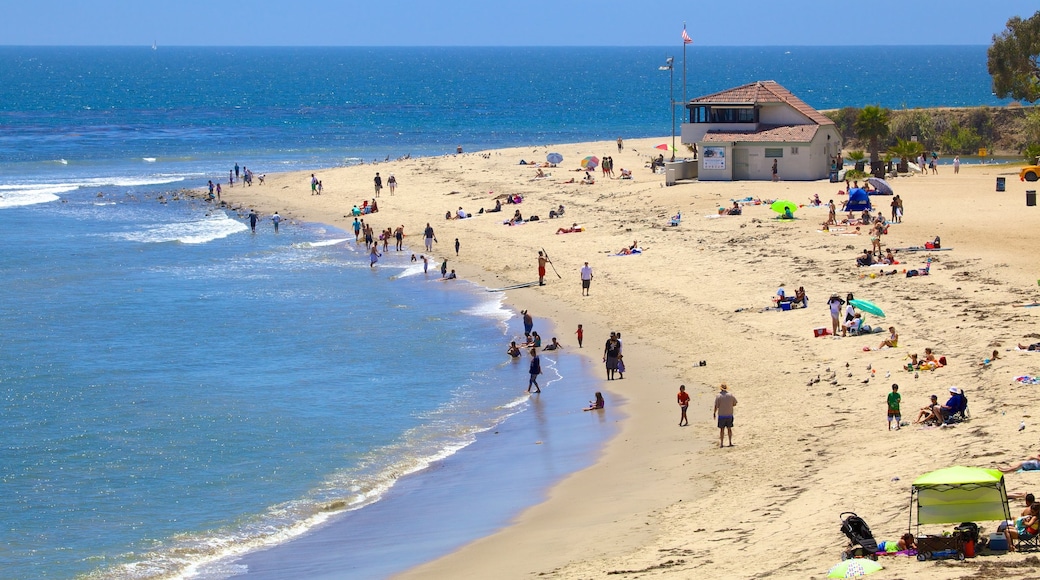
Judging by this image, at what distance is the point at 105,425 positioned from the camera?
78.9 ft

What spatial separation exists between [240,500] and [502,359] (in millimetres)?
9844

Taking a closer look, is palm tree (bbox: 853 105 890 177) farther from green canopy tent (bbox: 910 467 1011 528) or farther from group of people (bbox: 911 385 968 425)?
green canopy tent (bbox: 910 467 1011 528)

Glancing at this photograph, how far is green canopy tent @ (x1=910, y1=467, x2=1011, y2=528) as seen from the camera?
13.0m

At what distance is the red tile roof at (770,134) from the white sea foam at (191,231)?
20368 mm

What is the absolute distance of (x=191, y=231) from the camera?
166 ft

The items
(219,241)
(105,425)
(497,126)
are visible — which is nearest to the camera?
(105,425)

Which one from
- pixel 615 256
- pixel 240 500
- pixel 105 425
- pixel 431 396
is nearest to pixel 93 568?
pixel 240 500

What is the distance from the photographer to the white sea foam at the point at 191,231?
159 ft

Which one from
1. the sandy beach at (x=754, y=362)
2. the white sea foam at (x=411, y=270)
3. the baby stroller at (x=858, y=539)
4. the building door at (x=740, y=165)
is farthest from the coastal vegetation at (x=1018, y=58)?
the baby stroller at (x=858, y=539)

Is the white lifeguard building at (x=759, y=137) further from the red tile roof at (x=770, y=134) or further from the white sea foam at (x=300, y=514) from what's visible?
the white sea foam at (x=300, y=514)

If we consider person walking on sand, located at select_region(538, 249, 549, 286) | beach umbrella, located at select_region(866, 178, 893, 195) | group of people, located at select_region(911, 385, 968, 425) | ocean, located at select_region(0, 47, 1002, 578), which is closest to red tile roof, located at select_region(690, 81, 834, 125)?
beach umbrella, located at select_region(866, 178, 893, 195)

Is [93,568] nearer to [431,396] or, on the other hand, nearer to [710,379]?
[431,396]

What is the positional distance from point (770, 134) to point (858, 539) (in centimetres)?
3616

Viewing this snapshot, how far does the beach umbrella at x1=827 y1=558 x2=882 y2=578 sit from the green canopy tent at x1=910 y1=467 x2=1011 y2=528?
845mm
